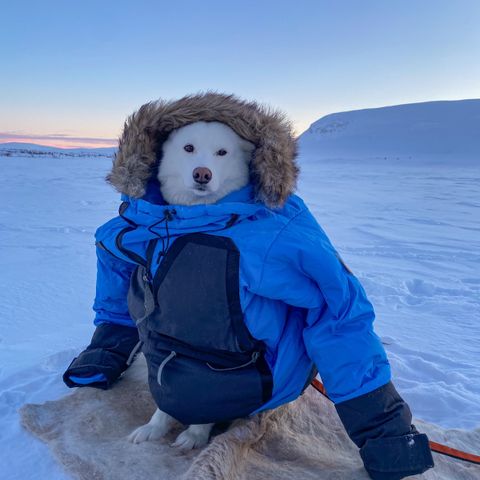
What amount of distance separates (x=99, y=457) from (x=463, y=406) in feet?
4.46

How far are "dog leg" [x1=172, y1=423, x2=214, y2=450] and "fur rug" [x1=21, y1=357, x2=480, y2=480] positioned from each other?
30 millimetres

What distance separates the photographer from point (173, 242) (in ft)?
4.38

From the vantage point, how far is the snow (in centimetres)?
174

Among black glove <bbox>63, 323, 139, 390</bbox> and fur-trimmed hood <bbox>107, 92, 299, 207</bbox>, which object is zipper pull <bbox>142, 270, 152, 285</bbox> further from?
black glove <bbox>63, 323, 139, 390</bbox>

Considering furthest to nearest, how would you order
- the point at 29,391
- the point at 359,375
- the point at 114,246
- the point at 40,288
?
the point at 40,288 → the point at 29,391 → the point at 114,246 → the point at 359,375

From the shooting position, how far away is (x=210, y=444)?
1.28m

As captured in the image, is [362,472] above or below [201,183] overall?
below

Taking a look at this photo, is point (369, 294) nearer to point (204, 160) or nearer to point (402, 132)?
point (204, 160)

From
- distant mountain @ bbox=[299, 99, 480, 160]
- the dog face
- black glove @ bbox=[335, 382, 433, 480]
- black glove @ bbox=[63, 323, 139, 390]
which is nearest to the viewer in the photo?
black glove @ bbox=[335, 382, 433, 480]

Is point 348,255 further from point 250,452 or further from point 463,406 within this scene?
point 250,452

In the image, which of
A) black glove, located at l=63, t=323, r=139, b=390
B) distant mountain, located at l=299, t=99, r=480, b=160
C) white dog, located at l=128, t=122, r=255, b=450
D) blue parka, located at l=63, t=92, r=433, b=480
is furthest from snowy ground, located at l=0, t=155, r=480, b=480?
distant mountain, located at l=299, t=99, r=480, b=160

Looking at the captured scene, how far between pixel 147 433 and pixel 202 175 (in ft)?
2.66

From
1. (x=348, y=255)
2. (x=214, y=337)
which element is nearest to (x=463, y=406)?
(x=214, y=337)

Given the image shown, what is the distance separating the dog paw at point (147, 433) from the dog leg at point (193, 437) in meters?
0.06
